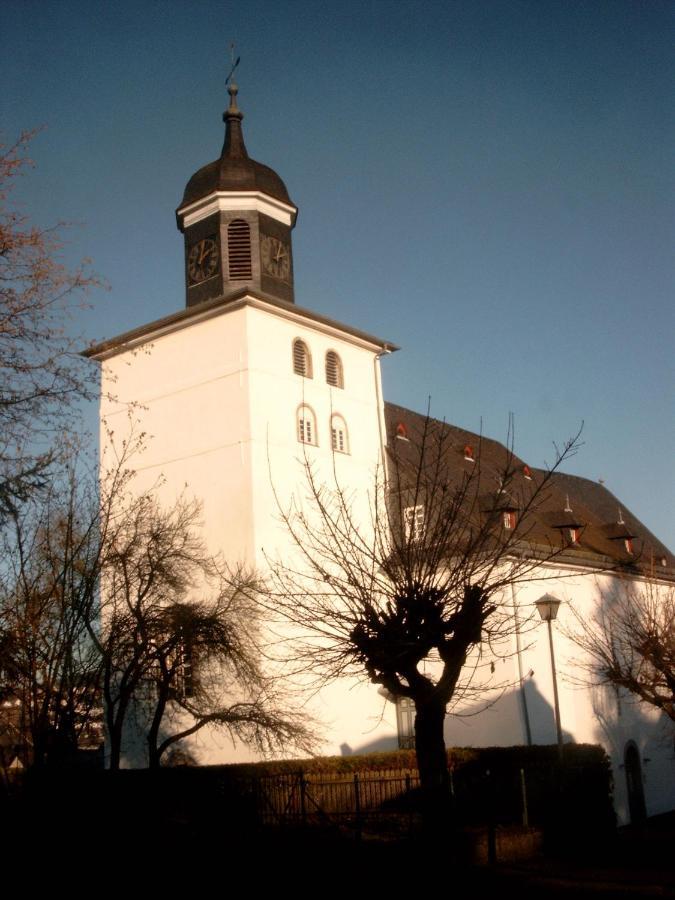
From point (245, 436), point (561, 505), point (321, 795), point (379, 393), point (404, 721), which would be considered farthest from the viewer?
point (561, 505)

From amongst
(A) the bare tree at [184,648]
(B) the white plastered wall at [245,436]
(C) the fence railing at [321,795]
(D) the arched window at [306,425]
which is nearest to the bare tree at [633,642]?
(B) the white plastered wall at [245,436]

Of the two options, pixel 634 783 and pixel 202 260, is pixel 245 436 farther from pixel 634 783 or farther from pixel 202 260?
pixel 634 783

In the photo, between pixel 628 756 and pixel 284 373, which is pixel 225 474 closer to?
pixel 284 373

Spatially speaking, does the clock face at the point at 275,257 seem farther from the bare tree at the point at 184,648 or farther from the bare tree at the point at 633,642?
the bare tree at the point at 633,642

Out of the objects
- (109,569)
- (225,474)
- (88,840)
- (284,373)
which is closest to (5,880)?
(88,840)

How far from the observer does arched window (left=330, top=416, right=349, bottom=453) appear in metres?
31.5

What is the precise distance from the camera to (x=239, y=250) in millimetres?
30188

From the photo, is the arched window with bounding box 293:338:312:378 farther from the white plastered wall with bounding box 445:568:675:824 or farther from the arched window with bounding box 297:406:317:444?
the white plastered wall with bounding box 445:568:675:824

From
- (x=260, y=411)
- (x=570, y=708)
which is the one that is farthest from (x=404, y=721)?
(x=260, y=411)

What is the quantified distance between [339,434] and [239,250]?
6330mm

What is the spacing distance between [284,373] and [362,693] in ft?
31.3

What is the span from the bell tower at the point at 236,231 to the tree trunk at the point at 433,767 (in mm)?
17404

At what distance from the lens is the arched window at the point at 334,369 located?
32250mm

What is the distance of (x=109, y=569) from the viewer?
26.6m
